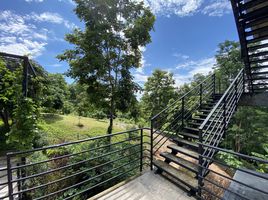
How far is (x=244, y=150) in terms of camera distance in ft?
34.0

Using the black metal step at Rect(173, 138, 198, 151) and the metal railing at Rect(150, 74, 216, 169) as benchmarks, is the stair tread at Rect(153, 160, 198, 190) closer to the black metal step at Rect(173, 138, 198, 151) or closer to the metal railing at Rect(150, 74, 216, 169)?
the metal railing at Rect(150, 74, 216, 169)

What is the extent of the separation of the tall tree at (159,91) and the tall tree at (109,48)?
10.5 meters

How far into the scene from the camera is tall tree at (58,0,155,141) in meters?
4.42

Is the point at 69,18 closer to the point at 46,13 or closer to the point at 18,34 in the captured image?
the point at 46,13

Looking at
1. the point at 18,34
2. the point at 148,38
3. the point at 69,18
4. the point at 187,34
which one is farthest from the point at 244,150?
the point at 18,34

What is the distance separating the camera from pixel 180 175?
260 cm

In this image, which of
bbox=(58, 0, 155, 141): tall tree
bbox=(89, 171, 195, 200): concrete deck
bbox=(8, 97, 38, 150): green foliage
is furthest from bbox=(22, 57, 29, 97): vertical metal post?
bbox=(89, 171, 195, 200): concrete deck

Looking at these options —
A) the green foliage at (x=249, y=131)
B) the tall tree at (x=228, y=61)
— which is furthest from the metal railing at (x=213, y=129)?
the tall tree at (x=228, y=61)

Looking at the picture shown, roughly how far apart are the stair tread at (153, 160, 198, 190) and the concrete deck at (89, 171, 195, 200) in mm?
156

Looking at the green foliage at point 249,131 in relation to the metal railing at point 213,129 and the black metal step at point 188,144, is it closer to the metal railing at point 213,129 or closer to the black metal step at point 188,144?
the metal railing at point 213,129

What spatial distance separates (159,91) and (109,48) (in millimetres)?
11392

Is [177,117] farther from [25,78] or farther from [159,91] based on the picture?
[159,91]

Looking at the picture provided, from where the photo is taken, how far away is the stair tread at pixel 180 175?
233 centimetres

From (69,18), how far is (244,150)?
13.5 m
